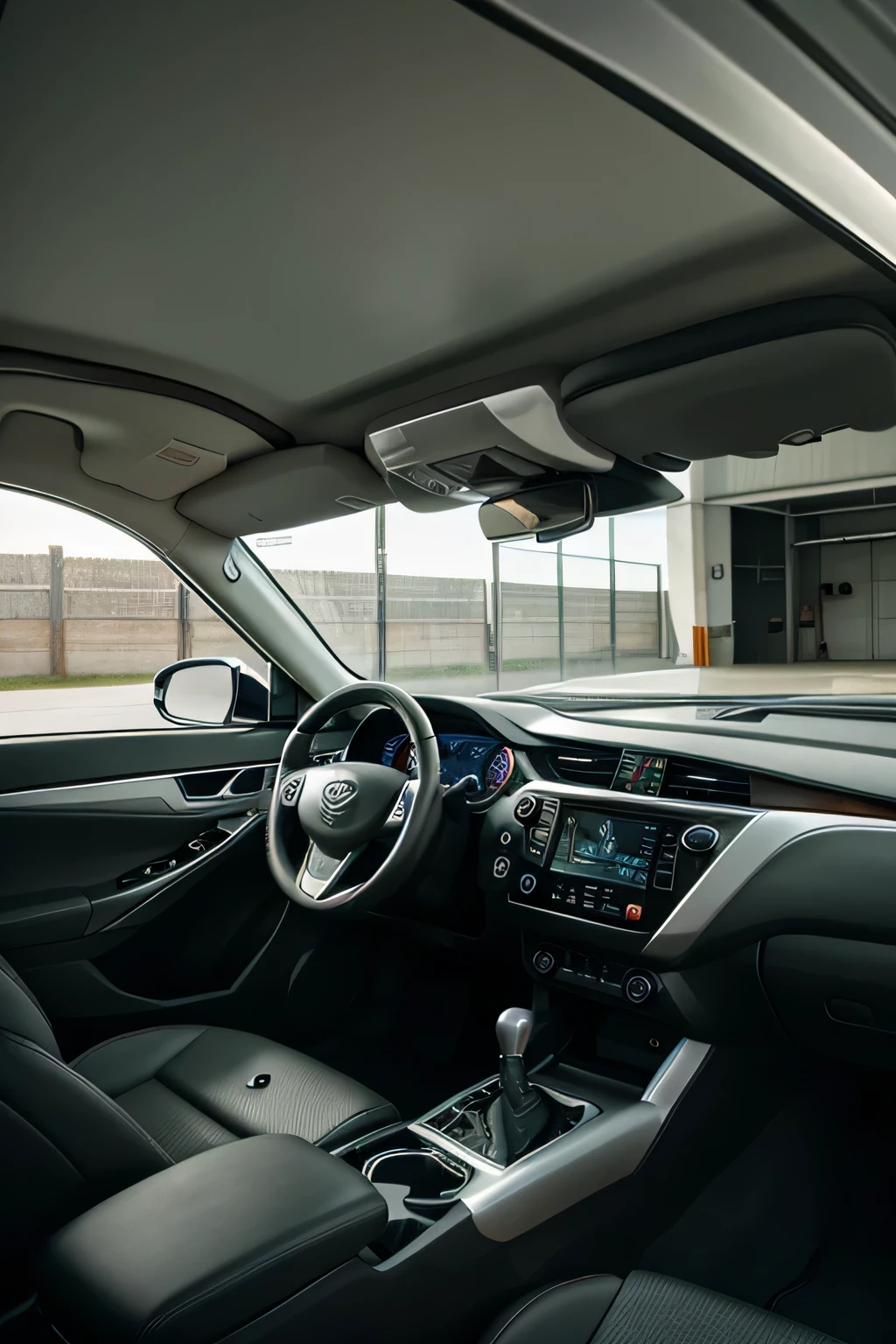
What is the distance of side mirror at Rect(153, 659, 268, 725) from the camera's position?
9.34 ft

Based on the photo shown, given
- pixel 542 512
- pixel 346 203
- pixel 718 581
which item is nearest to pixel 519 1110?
pixel 542 512

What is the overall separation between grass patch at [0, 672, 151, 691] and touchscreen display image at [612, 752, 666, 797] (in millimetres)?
1640

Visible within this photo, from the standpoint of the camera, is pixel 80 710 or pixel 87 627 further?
pixel 87 627

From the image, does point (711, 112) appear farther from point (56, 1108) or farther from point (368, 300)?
point (368, 300)

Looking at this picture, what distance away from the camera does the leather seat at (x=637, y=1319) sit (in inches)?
50.6

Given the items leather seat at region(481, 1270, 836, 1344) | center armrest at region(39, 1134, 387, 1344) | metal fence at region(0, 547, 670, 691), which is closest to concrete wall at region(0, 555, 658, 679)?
metal fence at region(0, 547, 670, 691)

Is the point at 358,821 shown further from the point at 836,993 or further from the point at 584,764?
the point at 836,993

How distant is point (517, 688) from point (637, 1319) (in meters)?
1.61

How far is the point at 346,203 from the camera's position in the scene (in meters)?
1.39

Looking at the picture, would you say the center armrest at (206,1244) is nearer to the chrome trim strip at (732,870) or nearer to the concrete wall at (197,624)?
the chrome trim strip at (732,870)

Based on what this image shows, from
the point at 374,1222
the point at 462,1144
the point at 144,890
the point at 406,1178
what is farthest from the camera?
the point at 144,890

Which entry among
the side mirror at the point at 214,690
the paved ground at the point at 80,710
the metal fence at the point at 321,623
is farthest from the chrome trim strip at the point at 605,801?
the paved ground at the point at 80,710

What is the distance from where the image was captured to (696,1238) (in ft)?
5.49

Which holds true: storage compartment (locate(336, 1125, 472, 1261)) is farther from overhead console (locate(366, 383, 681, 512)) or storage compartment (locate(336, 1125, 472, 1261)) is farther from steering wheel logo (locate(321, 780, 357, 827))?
overhead console (locate(366, 383, 681, 512))
